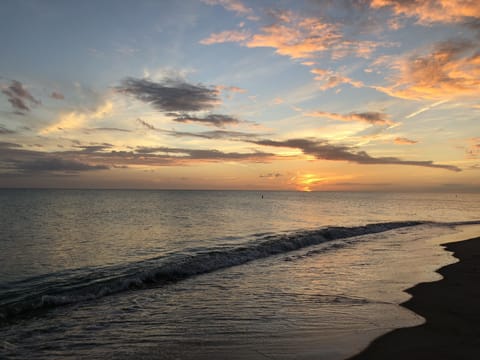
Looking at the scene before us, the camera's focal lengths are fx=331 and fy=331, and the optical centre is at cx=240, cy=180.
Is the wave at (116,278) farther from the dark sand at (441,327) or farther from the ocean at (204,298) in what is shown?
the dark sand at (441,327)

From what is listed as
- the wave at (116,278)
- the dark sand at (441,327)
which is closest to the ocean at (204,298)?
the wave at (116,278)

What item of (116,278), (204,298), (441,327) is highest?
(441,327)

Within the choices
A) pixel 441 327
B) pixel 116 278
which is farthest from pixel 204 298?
pixel 441 327

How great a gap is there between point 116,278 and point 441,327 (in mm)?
12799

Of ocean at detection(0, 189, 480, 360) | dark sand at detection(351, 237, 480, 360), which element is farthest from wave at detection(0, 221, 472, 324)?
dark sand at detection(351, 237, 480, 360)

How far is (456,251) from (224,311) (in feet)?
60.6

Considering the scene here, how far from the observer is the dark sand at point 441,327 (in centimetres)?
692

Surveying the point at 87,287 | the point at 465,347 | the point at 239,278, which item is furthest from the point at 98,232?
the point at 465,347

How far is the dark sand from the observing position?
692 centimetres

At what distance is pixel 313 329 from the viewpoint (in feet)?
27.9

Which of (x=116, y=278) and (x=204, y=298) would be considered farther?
(x=116, y=278)

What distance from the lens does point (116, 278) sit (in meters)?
15.2

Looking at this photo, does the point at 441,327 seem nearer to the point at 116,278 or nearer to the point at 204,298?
the point at 204,298

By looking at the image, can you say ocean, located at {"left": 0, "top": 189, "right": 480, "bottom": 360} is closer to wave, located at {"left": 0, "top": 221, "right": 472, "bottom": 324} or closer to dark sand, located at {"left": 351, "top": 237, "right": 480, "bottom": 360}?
wave, located at {"left": 0, "top": 221, "right": 472, "bottom": 324}
